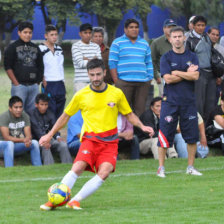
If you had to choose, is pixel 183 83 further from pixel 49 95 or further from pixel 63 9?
pixel 63 9

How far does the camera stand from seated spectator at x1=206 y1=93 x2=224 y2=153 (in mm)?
14555

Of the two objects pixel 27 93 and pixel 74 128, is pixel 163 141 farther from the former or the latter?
pixel 27 93

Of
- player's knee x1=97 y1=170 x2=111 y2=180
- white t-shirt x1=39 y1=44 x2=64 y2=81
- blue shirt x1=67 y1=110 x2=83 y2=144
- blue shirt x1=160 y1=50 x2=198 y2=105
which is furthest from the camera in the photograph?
white t-shirt x1=39 y1=44 x2=64 y2=81

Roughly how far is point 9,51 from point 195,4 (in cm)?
3982

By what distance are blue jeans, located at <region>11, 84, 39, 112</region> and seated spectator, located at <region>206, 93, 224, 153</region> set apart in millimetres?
3714

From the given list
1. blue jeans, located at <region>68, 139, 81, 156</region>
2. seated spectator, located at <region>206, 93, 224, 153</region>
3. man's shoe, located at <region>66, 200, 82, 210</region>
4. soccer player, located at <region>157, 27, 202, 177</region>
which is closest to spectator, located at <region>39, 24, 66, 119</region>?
blue jeans, located at <region>68, 139, 81, 156</region>

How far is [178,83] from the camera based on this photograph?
11.3 metres

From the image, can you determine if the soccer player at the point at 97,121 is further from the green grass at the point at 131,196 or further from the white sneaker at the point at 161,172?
the white sneaker at the point at 161,172

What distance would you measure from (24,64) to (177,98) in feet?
12.6

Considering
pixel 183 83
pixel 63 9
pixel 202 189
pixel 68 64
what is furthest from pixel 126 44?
pixel 63 9

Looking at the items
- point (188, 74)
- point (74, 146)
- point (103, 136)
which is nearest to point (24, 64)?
point (74, 146)

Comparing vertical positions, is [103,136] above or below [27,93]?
below

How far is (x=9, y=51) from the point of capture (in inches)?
538

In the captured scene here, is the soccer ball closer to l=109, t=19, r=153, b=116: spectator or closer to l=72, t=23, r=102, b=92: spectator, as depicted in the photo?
l=109, t=19, r=153, b=116: spectator
